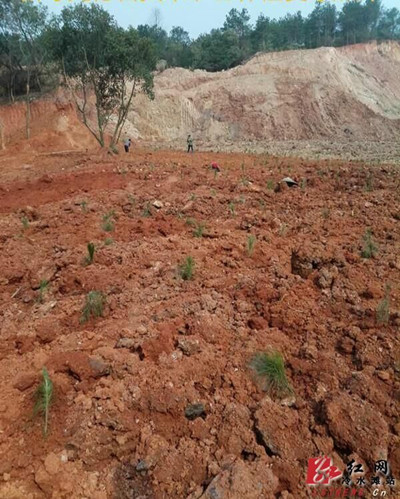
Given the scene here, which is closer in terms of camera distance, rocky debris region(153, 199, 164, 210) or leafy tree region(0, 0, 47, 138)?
rocky debris region(153, 199, 164, 210)

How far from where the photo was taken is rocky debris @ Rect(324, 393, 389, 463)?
237cm

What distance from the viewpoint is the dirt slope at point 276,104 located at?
2722cm

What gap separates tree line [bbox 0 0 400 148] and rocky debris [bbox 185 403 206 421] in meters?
17.2

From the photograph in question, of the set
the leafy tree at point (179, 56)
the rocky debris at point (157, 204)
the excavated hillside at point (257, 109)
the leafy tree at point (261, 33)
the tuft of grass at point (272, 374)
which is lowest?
the tuft of grass at point (272, 374)

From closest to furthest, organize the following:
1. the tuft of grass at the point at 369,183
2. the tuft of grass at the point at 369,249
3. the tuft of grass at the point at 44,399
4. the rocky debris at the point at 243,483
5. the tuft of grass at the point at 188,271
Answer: the rocky debris at the point at 243,483, the tuft of grass at the point at 44,399, the tuft of grass at the point at 188,271, the tuft of grass at the point at 369,249, the tuft of grass at the point at 369,183

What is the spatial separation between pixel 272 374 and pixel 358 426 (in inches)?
27.7

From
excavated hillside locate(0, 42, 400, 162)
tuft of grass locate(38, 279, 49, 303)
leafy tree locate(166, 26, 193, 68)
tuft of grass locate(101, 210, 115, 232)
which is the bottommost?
tuft of grass locate(38, 279, 49, 303)

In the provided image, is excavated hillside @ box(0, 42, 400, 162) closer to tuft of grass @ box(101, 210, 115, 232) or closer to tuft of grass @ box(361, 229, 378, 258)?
tuft of grass @ box(101, 210, 115, 232)

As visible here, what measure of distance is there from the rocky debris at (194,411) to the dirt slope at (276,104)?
2433 cm

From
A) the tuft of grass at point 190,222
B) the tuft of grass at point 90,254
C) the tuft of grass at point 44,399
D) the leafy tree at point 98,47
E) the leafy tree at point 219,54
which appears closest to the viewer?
the tuft of grass at point 44,399

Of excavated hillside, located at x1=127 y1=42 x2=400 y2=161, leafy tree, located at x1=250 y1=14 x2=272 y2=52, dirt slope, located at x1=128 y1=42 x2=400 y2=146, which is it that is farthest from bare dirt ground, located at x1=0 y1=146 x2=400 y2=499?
leafy tree, located at x1=250 y1=14 x2=272 y2=52

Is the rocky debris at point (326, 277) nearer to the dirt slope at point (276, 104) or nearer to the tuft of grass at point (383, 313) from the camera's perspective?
the tuft of grass at point (383, 313)

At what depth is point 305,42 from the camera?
169 ft

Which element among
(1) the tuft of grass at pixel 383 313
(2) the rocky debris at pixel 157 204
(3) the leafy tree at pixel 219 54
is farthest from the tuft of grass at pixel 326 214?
(3) the leafy tree at pixel 219 54
